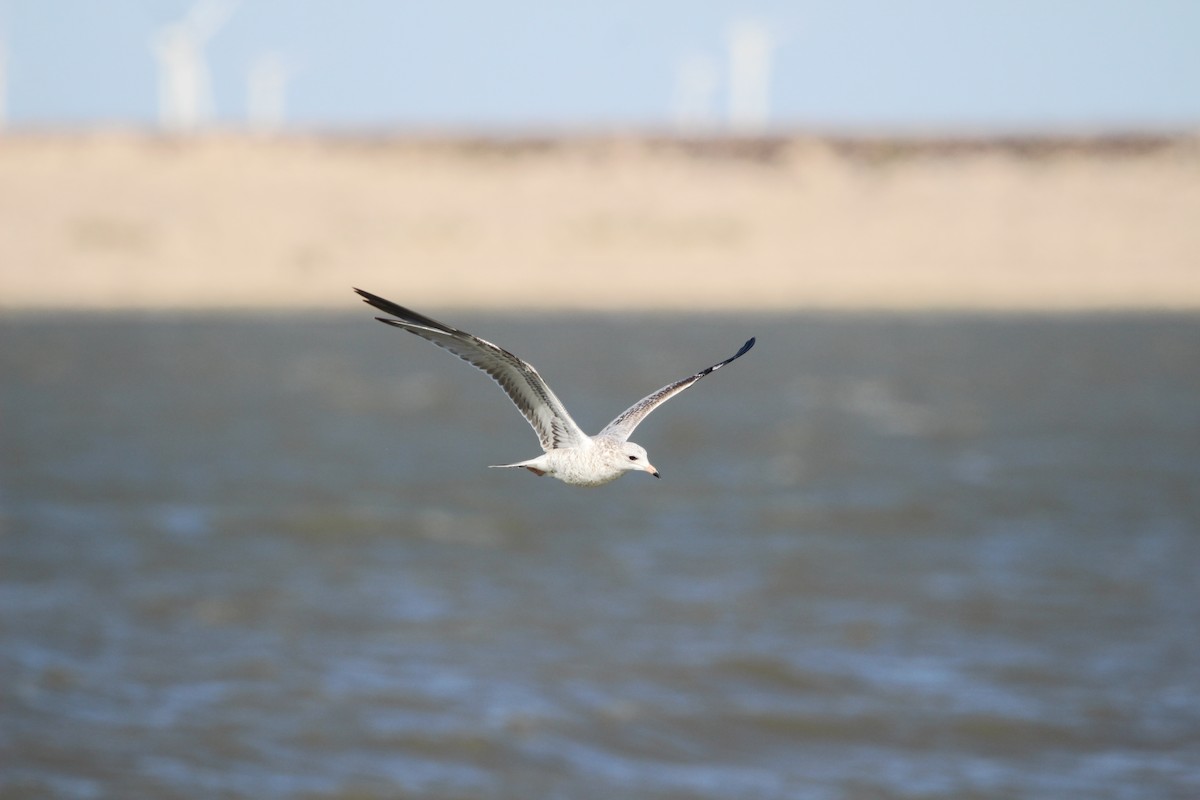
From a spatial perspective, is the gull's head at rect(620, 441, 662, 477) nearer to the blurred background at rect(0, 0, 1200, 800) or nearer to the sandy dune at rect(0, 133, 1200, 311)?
Answer: the blurred background at rect(0, 0, 1200, 800)

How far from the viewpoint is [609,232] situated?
9081 cm

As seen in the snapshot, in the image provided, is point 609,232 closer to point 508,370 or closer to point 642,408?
point 642,408

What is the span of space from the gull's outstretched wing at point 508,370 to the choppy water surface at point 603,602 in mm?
11614

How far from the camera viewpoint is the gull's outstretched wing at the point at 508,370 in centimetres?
946

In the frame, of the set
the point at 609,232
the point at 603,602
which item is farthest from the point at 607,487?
the point at 609,232

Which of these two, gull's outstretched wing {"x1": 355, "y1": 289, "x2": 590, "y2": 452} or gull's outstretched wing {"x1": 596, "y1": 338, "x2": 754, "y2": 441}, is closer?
gull's outstretched wing {"x1": 355, "y1": 289, "x2": 590, "y2": 452}

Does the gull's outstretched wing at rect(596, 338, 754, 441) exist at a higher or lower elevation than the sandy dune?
lower

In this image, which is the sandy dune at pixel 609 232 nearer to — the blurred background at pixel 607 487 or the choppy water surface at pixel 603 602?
the blurred background at pixel 607 487

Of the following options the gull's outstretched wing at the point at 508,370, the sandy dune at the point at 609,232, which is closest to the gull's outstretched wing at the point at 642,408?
the gull's outstretched wing at the point at 508,370

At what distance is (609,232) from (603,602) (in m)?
62.4

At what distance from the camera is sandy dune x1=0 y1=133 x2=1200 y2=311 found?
86.8m

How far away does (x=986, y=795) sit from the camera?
70.6 feet

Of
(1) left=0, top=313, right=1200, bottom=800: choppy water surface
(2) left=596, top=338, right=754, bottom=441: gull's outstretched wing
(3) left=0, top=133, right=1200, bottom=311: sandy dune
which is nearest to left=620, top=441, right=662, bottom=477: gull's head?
(2) left=596, top=338, right=754, bottom=441: gull's outstretched wing

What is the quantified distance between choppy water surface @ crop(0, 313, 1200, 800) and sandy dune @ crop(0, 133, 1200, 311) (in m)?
30.9
